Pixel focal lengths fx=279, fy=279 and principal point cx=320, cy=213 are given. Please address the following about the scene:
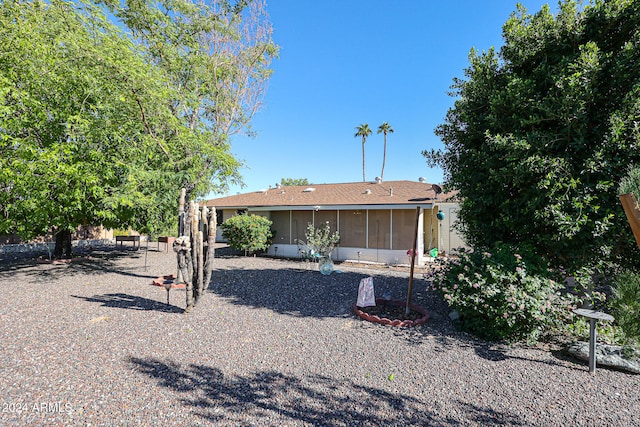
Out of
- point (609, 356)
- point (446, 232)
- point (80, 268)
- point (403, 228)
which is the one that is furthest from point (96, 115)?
point (446, 232)

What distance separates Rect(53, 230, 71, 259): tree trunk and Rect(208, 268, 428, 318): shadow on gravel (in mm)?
8062

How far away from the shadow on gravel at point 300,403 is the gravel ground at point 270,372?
0.6 inches

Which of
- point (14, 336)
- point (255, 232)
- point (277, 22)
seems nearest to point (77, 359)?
point (14, 336)

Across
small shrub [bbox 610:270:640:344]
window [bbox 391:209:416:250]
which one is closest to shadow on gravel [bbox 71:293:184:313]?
small shrub [bbox 610:270:640:344]

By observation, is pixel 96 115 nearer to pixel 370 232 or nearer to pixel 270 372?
pixel 270 372

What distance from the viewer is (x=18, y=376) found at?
11.4ft

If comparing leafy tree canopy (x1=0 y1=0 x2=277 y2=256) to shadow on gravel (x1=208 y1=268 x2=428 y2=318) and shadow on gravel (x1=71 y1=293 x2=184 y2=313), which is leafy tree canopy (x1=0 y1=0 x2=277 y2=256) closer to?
shadow on gravel (x1=71 y1=293 x2=184 y2=313)

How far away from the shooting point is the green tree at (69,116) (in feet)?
23.5

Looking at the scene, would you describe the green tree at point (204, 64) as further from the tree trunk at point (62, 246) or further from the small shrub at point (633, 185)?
the small shrub at point (633, 185)

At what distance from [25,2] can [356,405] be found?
1331cm

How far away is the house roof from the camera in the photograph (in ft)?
44.3

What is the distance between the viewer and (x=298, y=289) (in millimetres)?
8422

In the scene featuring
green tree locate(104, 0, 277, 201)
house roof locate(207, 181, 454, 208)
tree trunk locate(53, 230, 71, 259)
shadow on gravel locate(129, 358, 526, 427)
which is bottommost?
shadow on gravel locate(129, 358, 526, 427)

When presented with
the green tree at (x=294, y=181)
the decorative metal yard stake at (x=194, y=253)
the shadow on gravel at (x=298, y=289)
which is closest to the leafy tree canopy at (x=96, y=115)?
the decorative metal yard stake at (x=194, y=253)
